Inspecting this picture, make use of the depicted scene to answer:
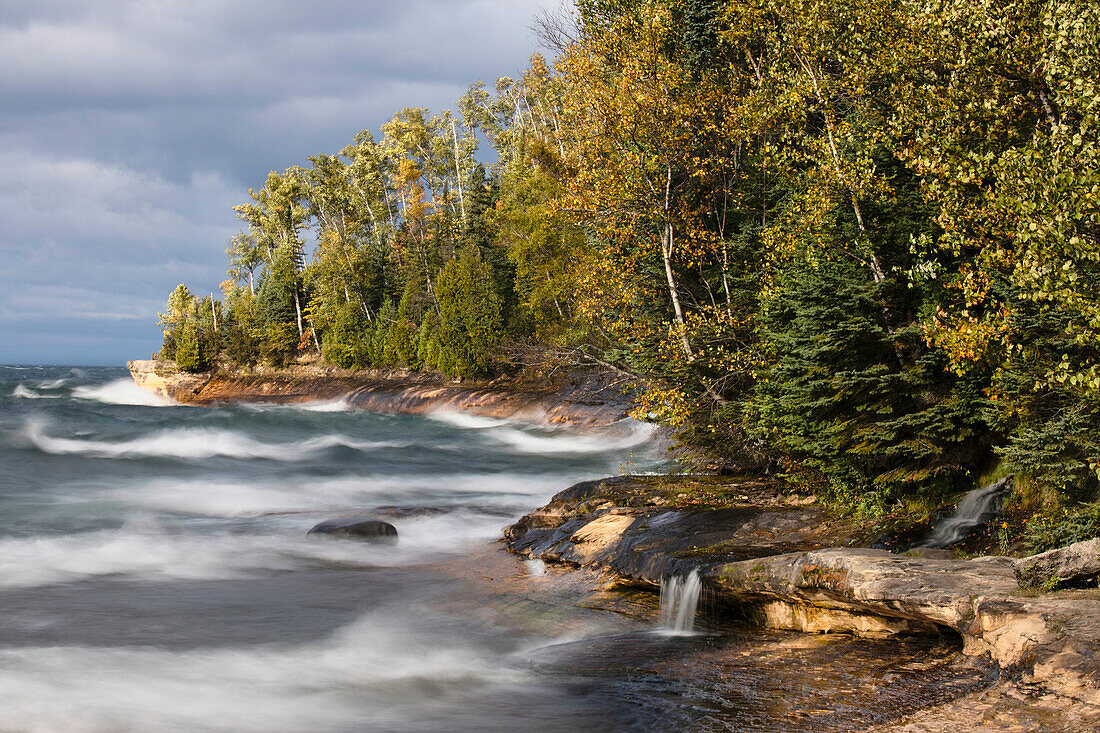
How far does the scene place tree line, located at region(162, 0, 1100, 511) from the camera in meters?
8.18

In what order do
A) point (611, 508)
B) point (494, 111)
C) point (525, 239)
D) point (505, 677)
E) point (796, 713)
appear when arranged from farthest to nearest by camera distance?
point (494, 111), point (525, 239), point (611, 508), point (505, 677), point (796, 713)

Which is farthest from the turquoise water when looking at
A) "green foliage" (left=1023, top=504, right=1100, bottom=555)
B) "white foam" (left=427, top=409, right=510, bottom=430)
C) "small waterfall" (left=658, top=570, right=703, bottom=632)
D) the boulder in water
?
"white foam" (left=427, top=409, right=510, bottom=430)

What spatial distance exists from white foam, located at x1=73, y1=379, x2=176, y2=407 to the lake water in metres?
57.9


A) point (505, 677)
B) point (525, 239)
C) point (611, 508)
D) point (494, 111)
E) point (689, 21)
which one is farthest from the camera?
point (494, 111)

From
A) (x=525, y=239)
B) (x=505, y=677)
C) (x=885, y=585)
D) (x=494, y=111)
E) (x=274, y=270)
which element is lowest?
(x=505, y=677)

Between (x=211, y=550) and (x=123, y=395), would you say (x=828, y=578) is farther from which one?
(x=123, y=395)

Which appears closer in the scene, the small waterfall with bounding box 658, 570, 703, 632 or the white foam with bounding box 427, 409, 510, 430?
the small waterfall with bounding box 658, 570, 703, 632

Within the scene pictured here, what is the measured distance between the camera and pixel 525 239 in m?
41.0

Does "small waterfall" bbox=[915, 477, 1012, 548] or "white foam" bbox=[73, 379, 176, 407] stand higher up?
"white foam" bbox=[73, 379, 176, 407]

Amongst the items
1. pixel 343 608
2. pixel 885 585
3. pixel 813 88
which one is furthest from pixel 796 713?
pixel 813 88

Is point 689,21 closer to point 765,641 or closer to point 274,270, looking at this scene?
point 765,641

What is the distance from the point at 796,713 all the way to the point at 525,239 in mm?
36039

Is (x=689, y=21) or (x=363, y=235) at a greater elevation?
(x=363, y=235)

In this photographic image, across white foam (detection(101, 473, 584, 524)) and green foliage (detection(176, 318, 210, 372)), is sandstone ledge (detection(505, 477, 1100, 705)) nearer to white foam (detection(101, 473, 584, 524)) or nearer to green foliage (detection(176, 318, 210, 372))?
white foam (detection(101, 473, 584, 524))
